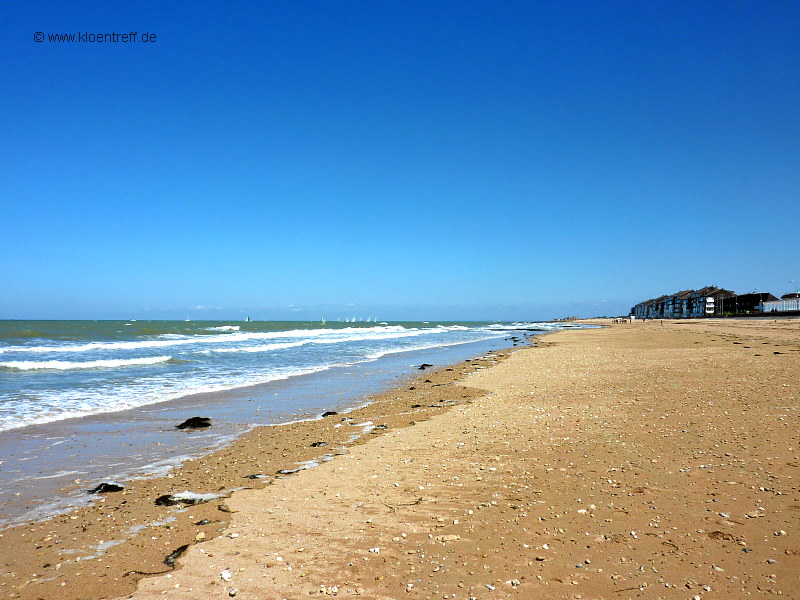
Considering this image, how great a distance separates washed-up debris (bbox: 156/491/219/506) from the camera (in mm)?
5941

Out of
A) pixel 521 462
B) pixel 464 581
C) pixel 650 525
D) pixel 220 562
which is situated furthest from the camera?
pixel 521 462

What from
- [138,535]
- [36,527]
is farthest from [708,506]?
[36,527]

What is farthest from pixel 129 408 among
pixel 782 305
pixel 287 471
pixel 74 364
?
pixel 782 305

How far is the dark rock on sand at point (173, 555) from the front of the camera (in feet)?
14.5

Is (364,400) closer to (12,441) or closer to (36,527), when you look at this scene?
(12,441)

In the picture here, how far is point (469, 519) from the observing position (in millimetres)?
5012

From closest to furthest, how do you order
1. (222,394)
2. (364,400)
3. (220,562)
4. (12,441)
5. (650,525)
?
(220,562), (650,525), (12,441), (364,400), (222,394)

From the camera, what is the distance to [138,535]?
5.07 metres

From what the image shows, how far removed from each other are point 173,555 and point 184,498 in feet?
5.26

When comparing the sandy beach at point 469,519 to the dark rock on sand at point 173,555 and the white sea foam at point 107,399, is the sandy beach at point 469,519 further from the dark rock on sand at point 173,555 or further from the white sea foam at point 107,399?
the white sea foam at point 107,399

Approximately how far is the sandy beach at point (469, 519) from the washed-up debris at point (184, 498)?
144 millimetres

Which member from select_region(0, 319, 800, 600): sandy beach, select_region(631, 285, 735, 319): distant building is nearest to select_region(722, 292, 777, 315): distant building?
select_region(631, 285, 735, 319): distant building

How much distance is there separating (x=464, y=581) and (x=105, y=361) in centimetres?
2621

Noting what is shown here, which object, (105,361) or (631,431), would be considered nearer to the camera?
(631,431)
